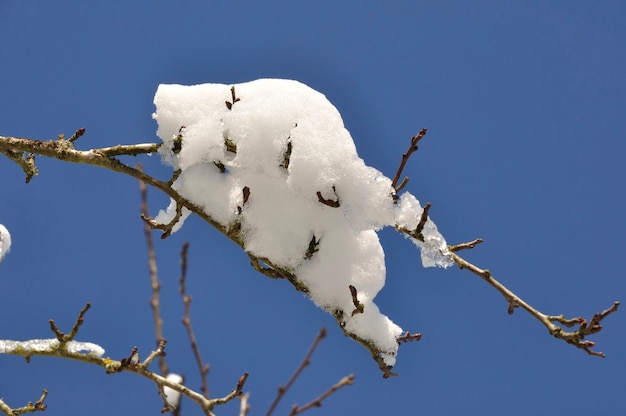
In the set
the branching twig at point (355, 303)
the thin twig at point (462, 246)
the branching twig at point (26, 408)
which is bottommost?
the branching twig at point (26, 408)

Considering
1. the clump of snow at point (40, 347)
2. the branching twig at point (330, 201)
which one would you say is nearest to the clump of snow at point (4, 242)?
the clump of snow at point (40, 347)

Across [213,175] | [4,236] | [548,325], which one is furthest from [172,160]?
[548,325]

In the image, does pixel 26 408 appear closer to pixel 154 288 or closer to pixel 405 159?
pixel 154 288

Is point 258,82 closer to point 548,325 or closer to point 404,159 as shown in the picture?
point 404,159

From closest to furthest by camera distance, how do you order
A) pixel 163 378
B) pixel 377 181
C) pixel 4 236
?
pixel 377 181, pixel 163 378, pixel 4 236

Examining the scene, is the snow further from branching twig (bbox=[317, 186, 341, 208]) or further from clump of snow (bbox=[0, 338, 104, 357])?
clump of snow (bbox=[0, 338, 104, 357])

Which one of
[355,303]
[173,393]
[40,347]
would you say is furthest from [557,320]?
[40,347]

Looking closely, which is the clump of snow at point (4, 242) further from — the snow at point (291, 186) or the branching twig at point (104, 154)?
the snow at point (291, 186)
